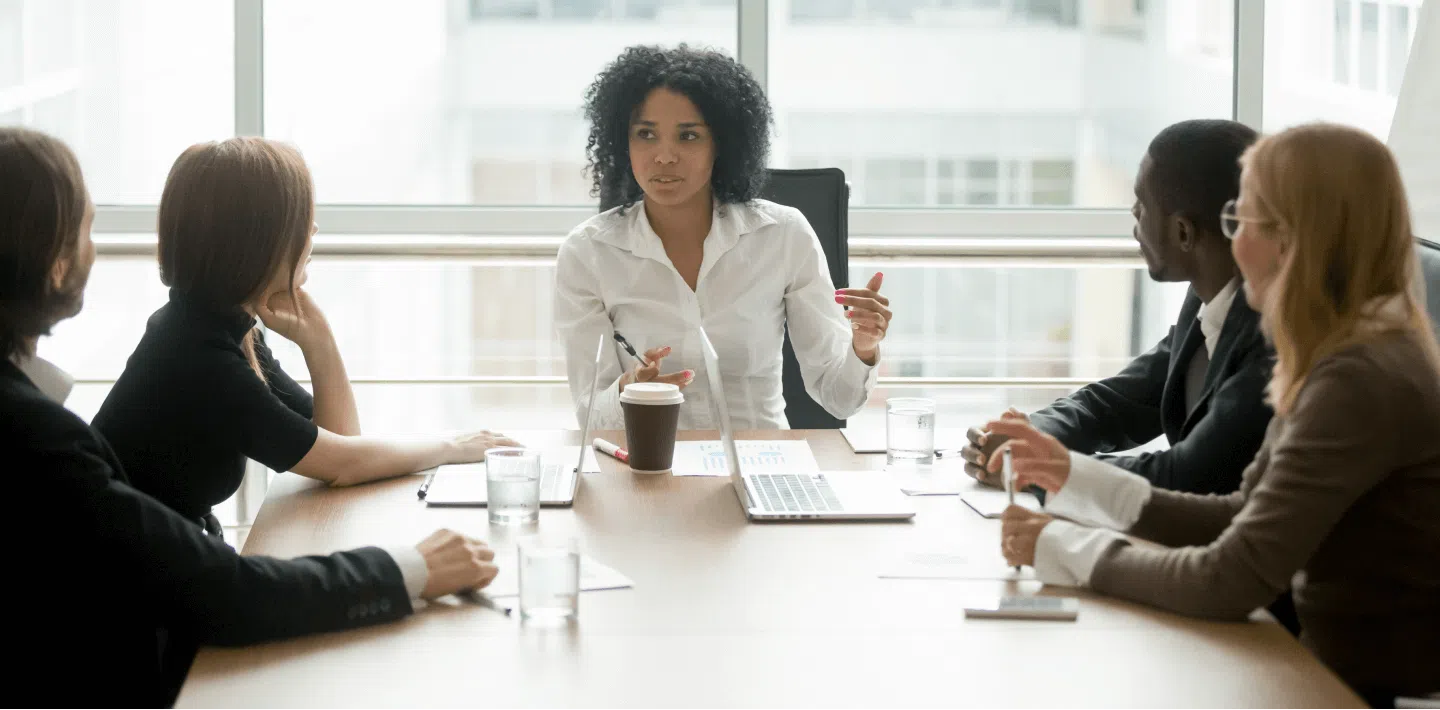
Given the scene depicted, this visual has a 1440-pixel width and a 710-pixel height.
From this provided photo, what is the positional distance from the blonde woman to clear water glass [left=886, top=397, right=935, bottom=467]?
550 millimetres

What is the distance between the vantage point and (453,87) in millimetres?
3943

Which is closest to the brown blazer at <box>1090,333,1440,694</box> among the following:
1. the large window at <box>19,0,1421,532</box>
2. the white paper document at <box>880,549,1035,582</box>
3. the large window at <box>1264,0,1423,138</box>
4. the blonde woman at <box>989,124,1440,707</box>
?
the blonde woman at <box>989,124,1440,707</box>

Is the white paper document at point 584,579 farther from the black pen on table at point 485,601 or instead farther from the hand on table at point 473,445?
the hand on table at point 473,445

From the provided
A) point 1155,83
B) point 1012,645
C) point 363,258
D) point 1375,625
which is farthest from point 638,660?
point 1155,83

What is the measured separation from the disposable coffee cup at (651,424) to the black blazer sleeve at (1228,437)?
67cm

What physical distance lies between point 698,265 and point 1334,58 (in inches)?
86.3

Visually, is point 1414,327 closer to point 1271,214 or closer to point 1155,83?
point 1271,214

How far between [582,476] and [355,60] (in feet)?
7.58

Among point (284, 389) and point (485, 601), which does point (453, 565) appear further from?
point (284, 389)

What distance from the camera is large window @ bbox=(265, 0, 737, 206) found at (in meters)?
3.87

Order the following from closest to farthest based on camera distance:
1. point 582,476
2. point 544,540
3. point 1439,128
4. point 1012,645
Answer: point 1012,645, point 544,540, point 582,476, point 1439,128

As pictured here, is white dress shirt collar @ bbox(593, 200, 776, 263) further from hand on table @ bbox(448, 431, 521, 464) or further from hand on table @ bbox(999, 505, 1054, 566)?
hand on table @ bbox(999, 505, 1054, 566)

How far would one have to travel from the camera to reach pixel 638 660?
4.07ft

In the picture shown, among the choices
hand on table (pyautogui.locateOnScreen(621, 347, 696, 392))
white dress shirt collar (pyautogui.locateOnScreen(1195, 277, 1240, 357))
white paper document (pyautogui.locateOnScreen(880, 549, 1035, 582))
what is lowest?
white paper document (pyautogui.locateOnScreen(880, 549, 1035, 582))
